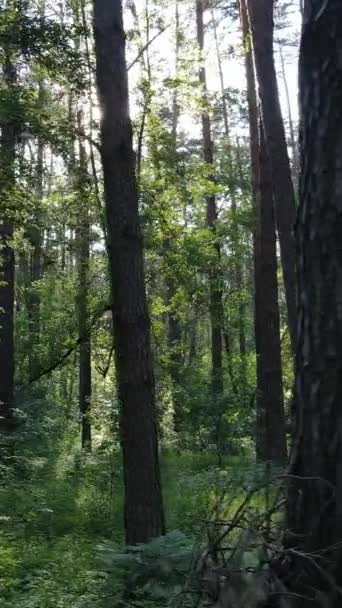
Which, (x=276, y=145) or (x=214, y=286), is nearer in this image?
(x=276, y=145)

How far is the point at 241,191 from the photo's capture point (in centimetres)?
2183

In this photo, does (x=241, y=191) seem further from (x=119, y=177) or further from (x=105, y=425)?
(x=119, y=177)

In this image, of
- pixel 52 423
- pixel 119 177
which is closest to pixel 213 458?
pixel 52 423

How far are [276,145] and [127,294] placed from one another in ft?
14.8

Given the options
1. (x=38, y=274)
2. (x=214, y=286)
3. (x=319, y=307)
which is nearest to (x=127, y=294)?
(x=319, y=307)

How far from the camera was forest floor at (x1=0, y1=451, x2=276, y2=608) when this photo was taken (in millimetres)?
5395

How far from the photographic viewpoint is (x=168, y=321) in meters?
24.6

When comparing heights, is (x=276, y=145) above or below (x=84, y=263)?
below

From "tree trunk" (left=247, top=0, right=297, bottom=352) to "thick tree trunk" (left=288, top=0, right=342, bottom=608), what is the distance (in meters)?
7.71

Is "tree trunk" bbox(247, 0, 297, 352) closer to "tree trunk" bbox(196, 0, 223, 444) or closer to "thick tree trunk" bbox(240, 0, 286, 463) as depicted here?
"thick tree trunk" bbox(240, 0, 286, 463)

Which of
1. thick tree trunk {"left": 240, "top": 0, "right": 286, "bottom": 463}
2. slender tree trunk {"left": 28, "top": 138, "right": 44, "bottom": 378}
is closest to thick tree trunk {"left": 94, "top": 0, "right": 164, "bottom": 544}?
slender tree trunk {"left": 28, "top": 138, "right": 44, "bottom": 378}

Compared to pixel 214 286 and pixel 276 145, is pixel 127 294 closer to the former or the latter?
pixel 276 145

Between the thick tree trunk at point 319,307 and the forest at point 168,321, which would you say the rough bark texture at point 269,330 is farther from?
the thick tree trunk at point 319,307

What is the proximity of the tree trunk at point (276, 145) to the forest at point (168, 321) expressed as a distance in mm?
33
